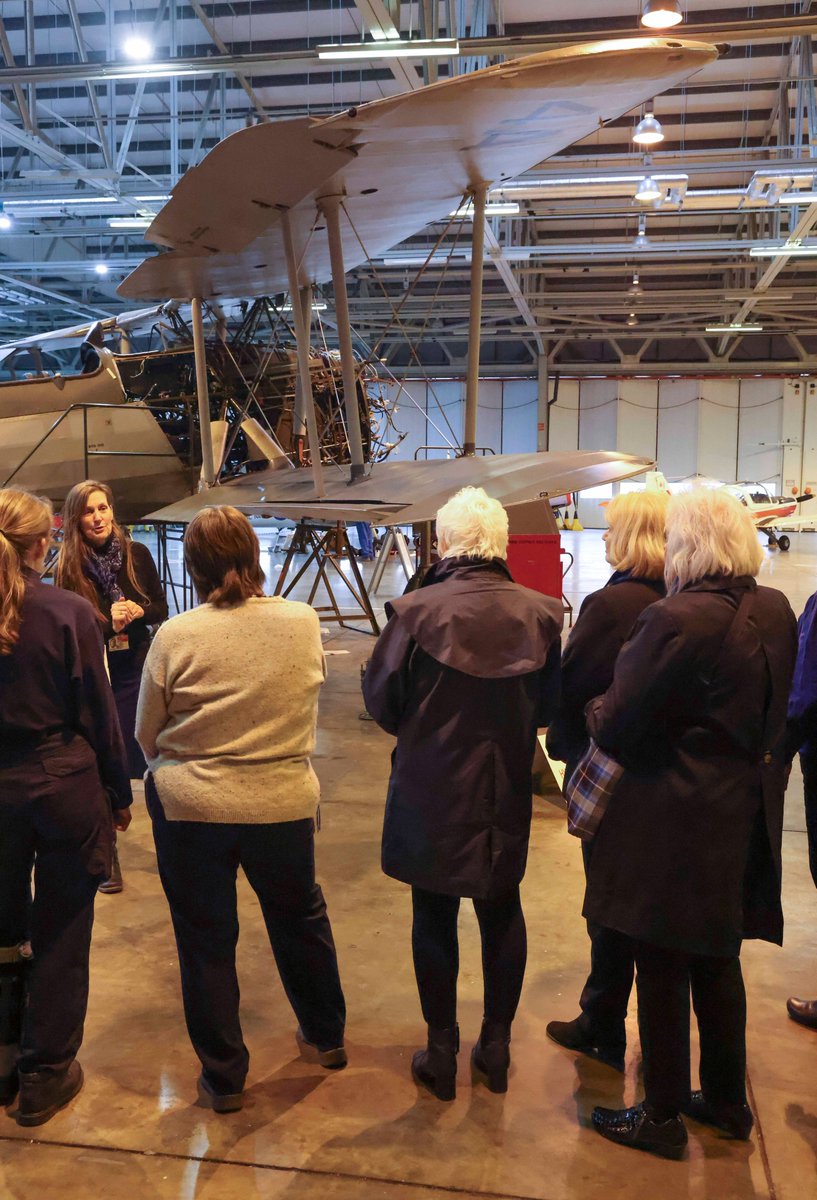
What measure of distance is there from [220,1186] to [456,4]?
9.84 m

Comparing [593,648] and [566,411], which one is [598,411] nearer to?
[566,411]

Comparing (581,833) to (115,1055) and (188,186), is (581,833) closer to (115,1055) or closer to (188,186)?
(115,1055)

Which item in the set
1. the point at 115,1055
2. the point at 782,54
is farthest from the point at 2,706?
the point at 782,54

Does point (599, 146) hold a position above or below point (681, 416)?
above

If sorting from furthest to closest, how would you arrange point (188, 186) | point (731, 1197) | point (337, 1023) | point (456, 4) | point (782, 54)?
point (782, 54), point (456, 4), point (188, 186), point (337, 1023), point (731, 1197)

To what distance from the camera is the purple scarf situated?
3.81m

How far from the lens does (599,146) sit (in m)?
14.7

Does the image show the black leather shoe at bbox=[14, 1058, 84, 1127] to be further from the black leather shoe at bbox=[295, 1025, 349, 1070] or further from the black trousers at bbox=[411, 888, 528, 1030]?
the black trousers at bbox=[411, 888, 528, 1030]

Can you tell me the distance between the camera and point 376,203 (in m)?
6.30

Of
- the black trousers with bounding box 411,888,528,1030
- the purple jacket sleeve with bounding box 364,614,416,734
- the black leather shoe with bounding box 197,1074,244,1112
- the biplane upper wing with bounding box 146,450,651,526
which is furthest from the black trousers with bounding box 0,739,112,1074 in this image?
the biplane upper wing with bounding box 146,450,651,526

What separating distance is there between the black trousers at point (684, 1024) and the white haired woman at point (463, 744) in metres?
0.41

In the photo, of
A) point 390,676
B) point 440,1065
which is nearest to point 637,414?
point 390,676

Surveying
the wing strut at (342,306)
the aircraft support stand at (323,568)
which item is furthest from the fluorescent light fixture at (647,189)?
the wing strut at (342,306)

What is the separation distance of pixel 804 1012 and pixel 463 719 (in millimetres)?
1592
